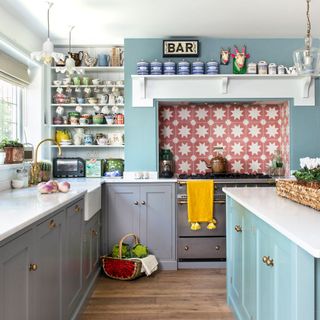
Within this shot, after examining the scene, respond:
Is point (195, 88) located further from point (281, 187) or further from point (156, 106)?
point (281, 187)

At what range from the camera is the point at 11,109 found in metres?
3.88

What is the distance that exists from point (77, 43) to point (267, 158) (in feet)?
8.51

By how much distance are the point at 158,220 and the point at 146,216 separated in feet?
0.43

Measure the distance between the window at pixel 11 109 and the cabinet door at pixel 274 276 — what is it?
8.72ft

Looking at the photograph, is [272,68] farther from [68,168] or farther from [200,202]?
[68,168]

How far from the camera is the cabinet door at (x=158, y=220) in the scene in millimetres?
3926

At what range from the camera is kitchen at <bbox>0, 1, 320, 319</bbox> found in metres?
3.25

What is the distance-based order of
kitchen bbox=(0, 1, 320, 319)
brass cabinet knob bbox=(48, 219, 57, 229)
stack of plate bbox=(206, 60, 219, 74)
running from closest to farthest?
1. brass cabinet knob bbox=(48, 219, 57, 229)
2. kitchen bbox=(0, 1, 320, 319)
3. stack of plate bbox=(206, 60, 219, 74)

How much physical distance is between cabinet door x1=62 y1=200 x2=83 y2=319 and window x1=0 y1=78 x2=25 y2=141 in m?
1.34

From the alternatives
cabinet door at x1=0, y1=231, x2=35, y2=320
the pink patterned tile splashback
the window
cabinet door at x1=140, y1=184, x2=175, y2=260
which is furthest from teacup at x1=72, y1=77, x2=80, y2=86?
cabinet door at x1=0, y1=231, x2=35, y2=320

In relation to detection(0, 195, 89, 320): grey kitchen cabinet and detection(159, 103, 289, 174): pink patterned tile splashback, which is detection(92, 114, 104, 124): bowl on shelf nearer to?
detection(159, 103, 289, 174): pink patterned tile splashback

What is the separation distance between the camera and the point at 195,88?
4156 mm

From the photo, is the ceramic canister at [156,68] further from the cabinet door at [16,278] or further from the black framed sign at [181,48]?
the cabinet door at [16,278]

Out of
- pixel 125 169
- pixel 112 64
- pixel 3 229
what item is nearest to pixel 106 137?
pixel 125 169
